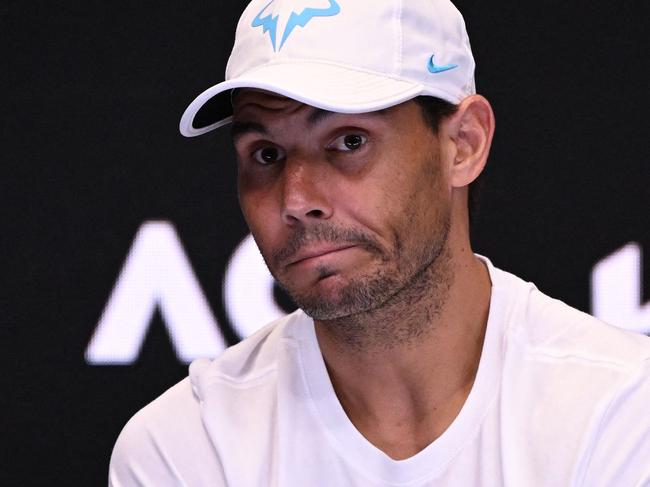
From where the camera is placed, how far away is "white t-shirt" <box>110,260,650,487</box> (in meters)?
1.54

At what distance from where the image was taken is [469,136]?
67.7 inches

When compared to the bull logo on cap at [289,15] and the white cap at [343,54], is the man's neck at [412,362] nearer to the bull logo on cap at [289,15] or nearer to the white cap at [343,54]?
the white cap at [343,54]

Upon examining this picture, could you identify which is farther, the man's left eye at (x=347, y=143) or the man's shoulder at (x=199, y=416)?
the man's shoulder at (x=199, y=416)

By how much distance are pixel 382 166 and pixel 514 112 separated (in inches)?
30.5

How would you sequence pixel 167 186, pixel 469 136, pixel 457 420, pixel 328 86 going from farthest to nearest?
pixel 167 186 < pixel 469 136 < pixel 457 420 < pixel 328 86

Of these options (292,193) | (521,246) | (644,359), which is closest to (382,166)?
(292,193)

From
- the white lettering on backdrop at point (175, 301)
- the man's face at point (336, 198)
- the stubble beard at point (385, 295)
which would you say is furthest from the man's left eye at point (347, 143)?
the white lettering on backdrop at point (175, 301)

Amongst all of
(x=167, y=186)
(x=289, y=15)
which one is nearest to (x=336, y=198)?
(x=289, y=15)

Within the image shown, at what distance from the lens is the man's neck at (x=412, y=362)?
5.44 feet

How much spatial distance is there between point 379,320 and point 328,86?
33 cm

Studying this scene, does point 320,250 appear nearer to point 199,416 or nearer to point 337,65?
point 337,65

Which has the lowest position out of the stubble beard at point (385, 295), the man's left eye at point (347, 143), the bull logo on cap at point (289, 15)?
the stubble beard at point (385, 295)

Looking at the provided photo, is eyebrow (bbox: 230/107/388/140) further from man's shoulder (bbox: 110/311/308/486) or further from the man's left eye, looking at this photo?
man's shoulder (bbox: 110/311/308/486)

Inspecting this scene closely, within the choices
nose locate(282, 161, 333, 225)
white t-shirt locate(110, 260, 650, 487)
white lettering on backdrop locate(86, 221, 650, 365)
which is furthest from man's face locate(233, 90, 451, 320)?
white lettering on backdrop locate(86, 221, 650, 365)
